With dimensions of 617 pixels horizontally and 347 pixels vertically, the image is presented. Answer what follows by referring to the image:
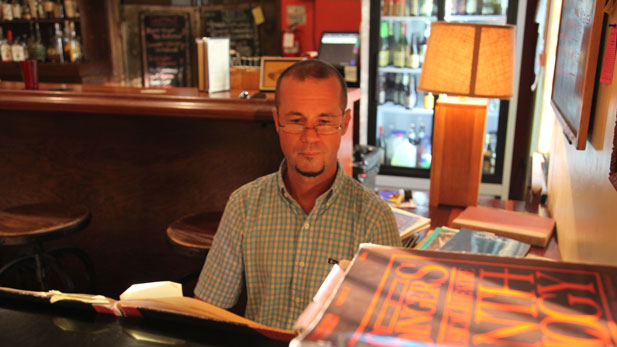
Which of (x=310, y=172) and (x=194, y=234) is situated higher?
(x=310, y=172)

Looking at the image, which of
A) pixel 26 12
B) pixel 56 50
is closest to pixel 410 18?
pixel 56 50

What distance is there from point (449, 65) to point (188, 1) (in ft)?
15.3

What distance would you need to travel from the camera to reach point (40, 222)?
88.6 inches

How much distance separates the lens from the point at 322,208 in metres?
1.47

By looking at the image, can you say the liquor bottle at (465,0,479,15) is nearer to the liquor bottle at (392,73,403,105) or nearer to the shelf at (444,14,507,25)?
the shelf at (444,14,507,25)

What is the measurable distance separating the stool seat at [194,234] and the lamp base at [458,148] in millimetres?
1002

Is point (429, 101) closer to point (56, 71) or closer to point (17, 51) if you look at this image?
point (56, 71)

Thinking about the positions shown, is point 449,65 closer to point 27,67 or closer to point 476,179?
point 476,179

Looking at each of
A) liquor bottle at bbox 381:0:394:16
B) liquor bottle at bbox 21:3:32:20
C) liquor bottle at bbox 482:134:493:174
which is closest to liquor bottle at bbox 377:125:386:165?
liquor bottle at bbox 482:134:493:174

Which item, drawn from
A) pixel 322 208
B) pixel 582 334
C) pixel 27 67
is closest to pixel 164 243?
pixel 27 67

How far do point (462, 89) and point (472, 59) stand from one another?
12 cm

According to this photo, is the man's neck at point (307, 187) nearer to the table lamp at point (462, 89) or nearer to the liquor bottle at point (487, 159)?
the table lamp at point (462, 89)

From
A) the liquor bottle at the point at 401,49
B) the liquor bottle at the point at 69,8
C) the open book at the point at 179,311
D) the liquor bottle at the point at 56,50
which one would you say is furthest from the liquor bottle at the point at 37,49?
the open book at the point at 179,311

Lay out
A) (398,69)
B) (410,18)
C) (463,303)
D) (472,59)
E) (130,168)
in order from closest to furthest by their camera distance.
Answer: (463,303) < (472,59) < (130,168) < (410,18) < (398,69)
